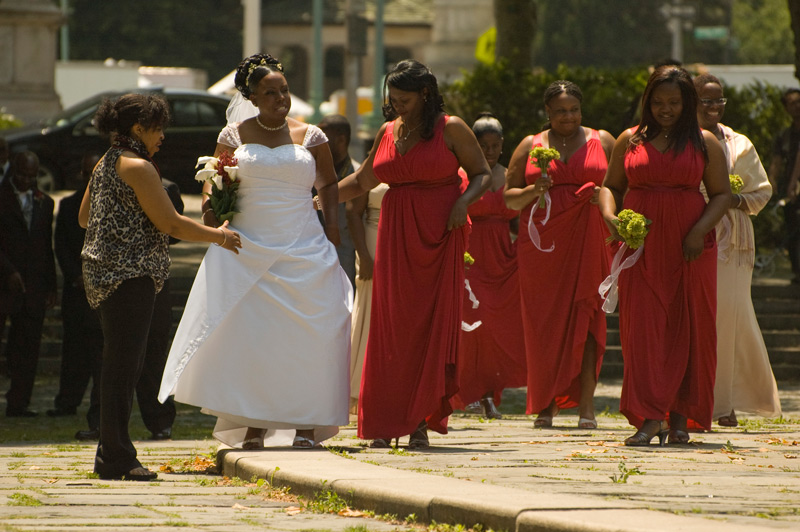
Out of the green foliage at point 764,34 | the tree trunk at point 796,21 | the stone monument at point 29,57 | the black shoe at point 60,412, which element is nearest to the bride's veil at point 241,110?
the black shoe at point 60,412

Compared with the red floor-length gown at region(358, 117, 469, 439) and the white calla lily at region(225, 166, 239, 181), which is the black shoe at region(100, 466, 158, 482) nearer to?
the red floor-length gown at region(358, 117, 469, 439)

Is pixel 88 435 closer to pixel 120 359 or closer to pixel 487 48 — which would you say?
pixel 120 359

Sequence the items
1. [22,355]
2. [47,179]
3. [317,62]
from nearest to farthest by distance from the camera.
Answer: [22,355] < [47,179] < [317,62]

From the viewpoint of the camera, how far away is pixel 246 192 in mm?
8086

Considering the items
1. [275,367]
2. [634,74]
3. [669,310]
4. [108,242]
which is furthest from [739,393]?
[634,74]

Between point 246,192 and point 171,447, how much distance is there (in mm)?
2100

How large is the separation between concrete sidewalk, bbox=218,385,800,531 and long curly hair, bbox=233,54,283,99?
205 cm

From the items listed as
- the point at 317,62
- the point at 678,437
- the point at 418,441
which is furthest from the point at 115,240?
the point at 317,62

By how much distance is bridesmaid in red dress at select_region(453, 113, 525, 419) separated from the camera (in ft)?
36.5

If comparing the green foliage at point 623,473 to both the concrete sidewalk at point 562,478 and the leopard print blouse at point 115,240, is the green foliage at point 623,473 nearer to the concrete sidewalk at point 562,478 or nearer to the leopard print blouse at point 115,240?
the concrete sidewalk at point 562,478

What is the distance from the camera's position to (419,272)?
816cm

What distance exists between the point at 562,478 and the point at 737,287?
342 centimetres

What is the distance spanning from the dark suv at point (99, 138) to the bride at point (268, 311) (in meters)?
16.2

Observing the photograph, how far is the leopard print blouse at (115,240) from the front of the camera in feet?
23.9
